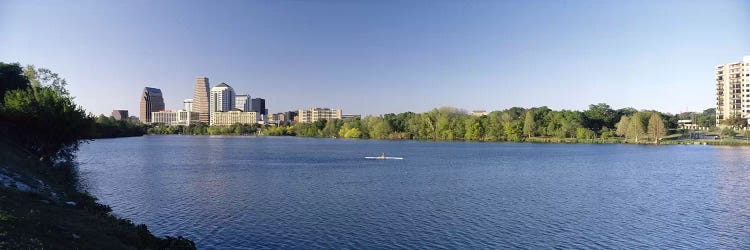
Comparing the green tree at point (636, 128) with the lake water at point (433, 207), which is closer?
the lake water at point (433, 207)

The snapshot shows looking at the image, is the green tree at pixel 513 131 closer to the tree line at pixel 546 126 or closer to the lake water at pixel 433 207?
the tree line at pixel 546 126

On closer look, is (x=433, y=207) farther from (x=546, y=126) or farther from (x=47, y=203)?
(x=546, y=126)

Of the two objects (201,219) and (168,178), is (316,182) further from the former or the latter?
(201,219)

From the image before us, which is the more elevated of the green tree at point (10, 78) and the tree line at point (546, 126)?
the green tree at point (10, 78)

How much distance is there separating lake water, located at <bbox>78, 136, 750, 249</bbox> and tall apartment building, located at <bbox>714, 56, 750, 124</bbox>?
146m

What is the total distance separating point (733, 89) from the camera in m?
180

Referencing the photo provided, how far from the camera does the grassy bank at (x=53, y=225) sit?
14719mm

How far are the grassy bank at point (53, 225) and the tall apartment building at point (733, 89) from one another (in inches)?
7799

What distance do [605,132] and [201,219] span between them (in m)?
150

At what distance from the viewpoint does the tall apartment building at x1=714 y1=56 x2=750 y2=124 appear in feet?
569

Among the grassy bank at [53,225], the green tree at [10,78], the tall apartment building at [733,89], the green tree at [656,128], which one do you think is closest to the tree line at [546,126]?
the green tree at [656,128]

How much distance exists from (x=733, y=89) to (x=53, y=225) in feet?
706

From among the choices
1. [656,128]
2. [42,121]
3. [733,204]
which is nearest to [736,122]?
[656,128]

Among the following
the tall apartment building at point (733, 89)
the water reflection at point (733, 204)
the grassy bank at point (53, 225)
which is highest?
the tall apartment building at point (733, 89)
